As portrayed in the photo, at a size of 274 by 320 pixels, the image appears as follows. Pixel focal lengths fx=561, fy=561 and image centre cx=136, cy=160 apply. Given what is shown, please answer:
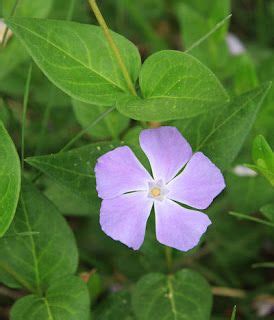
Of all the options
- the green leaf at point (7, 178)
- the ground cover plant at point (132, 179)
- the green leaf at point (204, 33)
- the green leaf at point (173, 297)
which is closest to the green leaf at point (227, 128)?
the ground cover plant at point (132, 179)

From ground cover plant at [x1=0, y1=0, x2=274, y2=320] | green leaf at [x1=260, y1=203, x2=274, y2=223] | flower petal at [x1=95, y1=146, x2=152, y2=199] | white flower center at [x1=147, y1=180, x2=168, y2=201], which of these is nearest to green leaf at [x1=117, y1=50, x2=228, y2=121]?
ground cover plant at [x1=0, y1=0, x2=274, y2=320]

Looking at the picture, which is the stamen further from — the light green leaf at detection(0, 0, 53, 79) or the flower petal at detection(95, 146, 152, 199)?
the light green leaf at detection(0, 0, 53, 79)

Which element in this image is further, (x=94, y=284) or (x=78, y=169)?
(x=94, y=284)

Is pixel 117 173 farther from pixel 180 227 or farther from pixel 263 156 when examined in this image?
pixel 263 156

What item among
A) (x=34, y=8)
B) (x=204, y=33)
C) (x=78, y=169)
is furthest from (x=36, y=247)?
(x=204, y=33)

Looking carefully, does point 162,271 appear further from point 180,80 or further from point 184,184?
point 180,80
